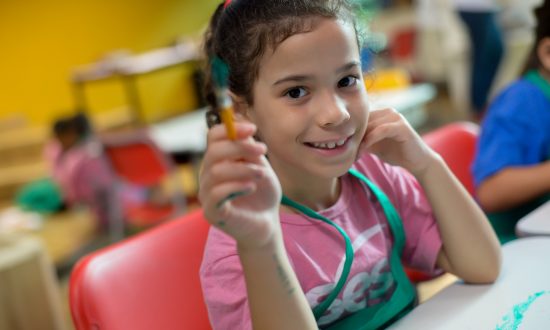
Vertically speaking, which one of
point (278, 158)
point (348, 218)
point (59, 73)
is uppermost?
point (59, 73)

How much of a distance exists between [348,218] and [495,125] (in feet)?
1.84

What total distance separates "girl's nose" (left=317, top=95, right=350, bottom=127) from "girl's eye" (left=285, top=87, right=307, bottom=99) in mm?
28

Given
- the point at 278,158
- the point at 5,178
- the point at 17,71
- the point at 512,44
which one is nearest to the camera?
the point at 278,158

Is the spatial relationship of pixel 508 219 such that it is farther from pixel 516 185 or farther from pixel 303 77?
pixel 303 77

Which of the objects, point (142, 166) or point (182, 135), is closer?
point (142, 166)

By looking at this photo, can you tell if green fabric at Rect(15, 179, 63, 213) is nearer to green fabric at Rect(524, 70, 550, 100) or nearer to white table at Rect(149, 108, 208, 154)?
white table at Rect(149, 108, 208, 154)

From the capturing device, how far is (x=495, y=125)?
132 cm

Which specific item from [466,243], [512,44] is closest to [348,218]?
[466,243]

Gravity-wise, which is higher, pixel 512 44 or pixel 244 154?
pixel 512 44

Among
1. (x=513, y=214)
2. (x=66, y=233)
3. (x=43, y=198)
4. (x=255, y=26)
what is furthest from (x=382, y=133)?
(x=43, y=198)

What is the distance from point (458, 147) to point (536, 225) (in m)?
0.35

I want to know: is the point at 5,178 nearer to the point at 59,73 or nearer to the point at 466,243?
the point at 59,73

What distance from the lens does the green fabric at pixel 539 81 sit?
4.39 feet

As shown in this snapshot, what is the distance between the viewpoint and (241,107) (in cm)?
88
